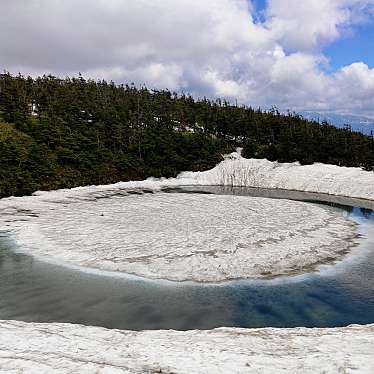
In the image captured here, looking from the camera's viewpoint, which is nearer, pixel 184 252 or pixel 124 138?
pixel 184 252

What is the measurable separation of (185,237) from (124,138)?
64635mm

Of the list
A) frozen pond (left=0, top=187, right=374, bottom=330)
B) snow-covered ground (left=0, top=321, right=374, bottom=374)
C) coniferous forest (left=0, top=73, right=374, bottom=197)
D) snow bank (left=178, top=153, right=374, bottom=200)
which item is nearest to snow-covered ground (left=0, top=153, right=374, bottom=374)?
snow-covered ground (left=0, top=321, right=374, bottom=374)

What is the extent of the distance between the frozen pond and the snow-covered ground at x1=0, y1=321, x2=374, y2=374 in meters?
2.92

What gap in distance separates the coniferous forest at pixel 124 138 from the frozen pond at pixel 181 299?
36.1m

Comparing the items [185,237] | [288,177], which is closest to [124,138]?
[288,177]

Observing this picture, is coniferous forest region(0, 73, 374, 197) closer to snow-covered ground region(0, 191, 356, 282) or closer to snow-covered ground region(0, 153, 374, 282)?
snow-covered ground region(0, 153, 374, 282)

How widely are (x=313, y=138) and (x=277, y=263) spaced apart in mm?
71907

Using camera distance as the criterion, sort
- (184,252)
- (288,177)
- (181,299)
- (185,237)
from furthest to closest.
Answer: (288,177), (185,237), (184,252), (181,299)

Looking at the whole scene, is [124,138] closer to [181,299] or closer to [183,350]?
[181,299]

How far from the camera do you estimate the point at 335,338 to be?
50.5ft

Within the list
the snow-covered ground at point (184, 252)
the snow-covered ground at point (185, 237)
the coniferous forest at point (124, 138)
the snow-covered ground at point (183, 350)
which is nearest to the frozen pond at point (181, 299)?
the snow-covered ground at point (185, 237)

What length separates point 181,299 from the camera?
2225cm

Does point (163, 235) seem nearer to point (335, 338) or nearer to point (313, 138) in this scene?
point (335, 338)

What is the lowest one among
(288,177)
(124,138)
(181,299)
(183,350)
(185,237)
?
(181,299)
